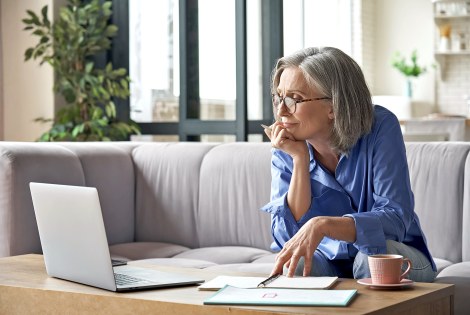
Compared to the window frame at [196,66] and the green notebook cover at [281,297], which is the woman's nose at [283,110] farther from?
the window frame at [196,66]

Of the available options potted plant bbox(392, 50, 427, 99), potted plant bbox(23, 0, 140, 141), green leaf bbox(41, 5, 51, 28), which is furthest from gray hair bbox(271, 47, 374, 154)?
potted plant bbox(392, 50, 427, 99)

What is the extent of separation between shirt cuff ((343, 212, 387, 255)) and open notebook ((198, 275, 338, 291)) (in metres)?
0.24

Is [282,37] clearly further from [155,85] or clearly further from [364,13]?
[364,13]

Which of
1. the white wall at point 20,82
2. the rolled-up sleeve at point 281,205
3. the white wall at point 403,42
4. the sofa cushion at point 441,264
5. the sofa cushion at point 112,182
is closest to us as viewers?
the rolled-up sleeve at point 281,205

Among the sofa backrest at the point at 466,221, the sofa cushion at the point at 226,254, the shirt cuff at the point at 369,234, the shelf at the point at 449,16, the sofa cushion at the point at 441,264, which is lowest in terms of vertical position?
A: the sofa cushion at the point at 226,254

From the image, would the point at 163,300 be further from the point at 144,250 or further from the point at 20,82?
the point at 20,82

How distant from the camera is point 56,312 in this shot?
6.54 ft

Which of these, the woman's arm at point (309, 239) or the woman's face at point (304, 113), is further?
the woman's face at point (304, 113)

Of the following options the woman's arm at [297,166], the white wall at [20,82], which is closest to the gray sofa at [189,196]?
the woman's arm at [297,166]

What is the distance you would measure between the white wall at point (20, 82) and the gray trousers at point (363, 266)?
3418mm

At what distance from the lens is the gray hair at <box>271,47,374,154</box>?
A: 2.31 metres

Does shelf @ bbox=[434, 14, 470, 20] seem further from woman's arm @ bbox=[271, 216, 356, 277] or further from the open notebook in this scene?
the open notebook

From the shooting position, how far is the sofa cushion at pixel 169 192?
149 inches

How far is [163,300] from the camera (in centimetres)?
180
